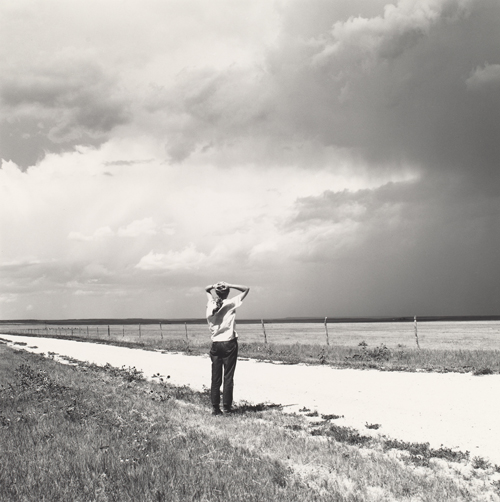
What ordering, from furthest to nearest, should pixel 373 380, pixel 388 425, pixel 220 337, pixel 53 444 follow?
pixel 373 380
pixel 220 337
pixel 388 425
pixel 53 444

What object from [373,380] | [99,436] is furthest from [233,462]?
[373,380]

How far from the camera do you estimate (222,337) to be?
8.44 m

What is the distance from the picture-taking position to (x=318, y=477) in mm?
5059

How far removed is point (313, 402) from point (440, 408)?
2.44m

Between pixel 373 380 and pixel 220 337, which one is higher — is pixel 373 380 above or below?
below

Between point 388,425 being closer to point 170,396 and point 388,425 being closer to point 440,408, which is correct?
point 440,408

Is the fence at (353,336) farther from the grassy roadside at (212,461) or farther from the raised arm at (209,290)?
the grassy roadside at (212,461)

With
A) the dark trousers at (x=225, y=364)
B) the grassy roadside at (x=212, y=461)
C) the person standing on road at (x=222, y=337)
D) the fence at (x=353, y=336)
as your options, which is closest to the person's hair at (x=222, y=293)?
the person standing on road at (x=222, y=337)

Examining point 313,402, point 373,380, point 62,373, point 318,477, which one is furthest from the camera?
point 62,373

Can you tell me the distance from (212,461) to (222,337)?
10.3 feet

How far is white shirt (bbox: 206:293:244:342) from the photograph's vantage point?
841 cm

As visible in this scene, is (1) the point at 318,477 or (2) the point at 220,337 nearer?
(1) the point at 318,477

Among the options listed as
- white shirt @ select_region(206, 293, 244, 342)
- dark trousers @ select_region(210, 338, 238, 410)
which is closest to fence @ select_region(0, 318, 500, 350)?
dark trousers @ select_region(210, 338, 238, 410)

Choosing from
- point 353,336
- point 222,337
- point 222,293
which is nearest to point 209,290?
point 222,293
